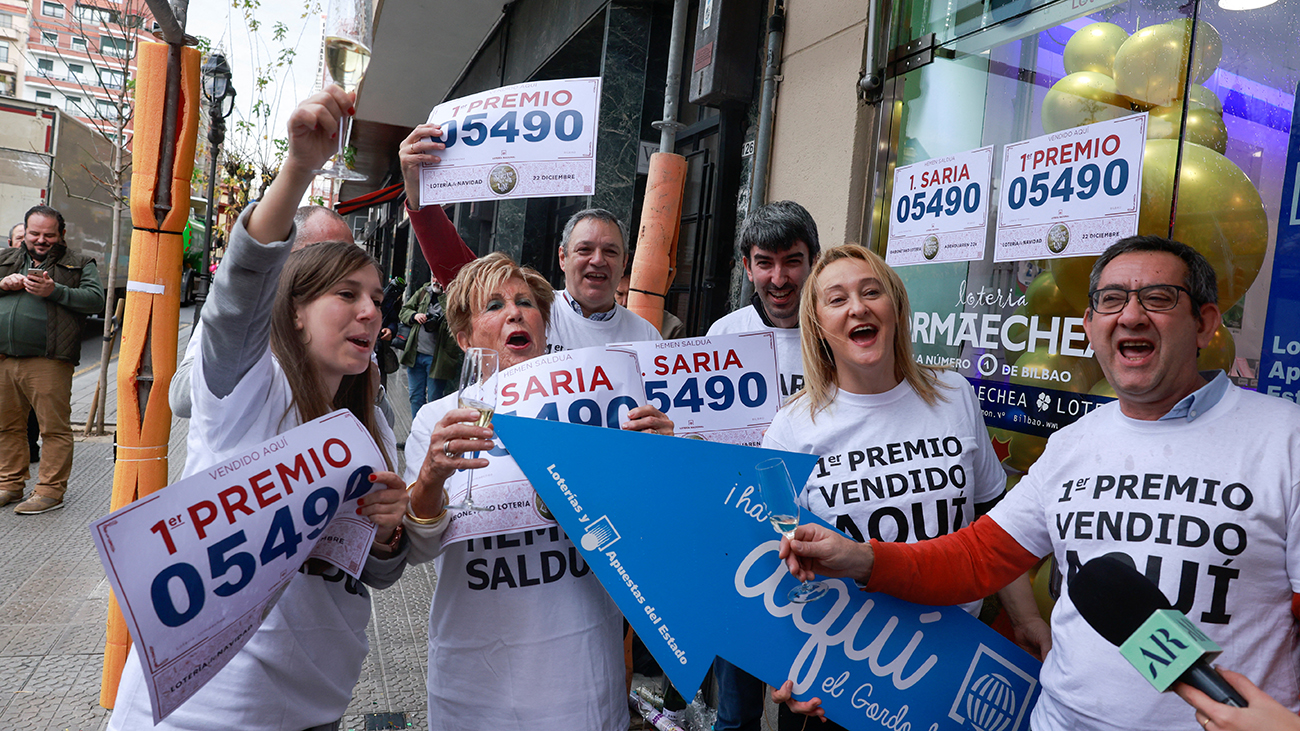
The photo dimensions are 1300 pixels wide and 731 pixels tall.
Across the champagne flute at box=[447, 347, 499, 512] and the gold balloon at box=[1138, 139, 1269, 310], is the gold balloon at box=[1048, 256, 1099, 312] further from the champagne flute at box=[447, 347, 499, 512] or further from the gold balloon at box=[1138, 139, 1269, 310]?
the champagne flute at box=[447, 347, 499, 512]

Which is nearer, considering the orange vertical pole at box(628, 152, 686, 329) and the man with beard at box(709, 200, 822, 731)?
the man with beard at box(709, 200, 822, 731)

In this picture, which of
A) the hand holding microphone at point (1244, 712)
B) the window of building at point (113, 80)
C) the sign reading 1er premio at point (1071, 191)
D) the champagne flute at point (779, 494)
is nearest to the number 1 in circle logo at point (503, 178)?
the champagne flute at point (779, 494)

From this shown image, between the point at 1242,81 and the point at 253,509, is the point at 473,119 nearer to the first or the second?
the point at 253,509

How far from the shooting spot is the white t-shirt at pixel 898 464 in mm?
2209

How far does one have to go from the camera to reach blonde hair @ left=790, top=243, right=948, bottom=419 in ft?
7.77

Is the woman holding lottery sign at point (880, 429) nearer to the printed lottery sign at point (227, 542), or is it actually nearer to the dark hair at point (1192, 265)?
the dark hair at point (1192, 265)

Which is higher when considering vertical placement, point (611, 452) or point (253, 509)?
point (611, 452)

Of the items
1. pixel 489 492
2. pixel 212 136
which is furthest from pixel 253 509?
pixel 212 136

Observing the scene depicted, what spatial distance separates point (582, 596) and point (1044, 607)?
1.61m

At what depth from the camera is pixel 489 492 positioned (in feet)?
6.71

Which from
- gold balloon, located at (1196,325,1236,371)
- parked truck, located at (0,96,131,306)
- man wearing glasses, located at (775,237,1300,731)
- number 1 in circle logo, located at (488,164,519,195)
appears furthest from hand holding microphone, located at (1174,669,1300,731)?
parked truck, located at (0,96,131,306)

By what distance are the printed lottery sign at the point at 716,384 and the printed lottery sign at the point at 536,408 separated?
578mm

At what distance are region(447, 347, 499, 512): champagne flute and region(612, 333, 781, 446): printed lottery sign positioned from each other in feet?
2.90

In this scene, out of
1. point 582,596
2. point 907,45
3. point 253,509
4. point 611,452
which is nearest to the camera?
point 253,509
